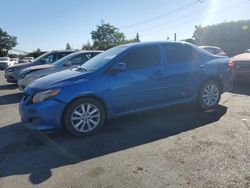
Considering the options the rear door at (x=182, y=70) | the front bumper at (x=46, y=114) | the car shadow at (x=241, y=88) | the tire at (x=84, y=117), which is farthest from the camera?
the car shadow at (x=241, y=88)

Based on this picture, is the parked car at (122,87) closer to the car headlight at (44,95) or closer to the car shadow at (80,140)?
the car headlight at (44,95)

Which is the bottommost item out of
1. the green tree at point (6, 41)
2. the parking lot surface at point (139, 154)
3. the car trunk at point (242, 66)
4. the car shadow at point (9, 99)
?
the parking lot surface at point (139, 154)

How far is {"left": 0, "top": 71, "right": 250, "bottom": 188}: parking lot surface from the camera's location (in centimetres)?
352

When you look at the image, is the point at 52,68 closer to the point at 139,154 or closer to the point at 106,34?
the point at 139,154

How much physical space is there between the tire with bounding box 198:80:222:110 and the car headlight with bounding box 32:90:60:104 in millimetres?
3315

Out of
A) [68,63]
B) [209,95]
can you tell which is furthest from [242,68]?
[68,63]

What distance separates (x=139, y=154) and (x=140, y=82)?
A: 1.75 metres

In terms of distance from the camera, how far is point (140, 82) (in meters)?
5.61

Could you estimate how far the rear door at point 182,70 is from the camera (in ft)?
19.9

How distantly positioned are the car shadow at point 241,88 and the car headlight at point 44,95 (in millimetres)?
6017

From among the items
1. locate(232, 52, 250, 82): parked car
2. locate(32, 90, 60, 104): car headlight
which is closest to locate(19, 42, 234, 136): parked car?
locate(32, 90, 60, 104): car headlight

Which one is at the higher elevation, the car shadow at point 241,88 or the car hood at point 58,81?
the car hood at point 58,81

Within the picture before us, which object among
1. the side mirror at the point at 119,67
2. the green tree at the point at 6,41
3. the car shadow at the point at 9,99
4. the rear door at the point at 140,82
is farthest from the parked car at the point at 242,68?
the green tree at the point at 6,41

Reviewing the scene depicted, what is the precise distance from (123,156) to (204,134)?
1641 mm
